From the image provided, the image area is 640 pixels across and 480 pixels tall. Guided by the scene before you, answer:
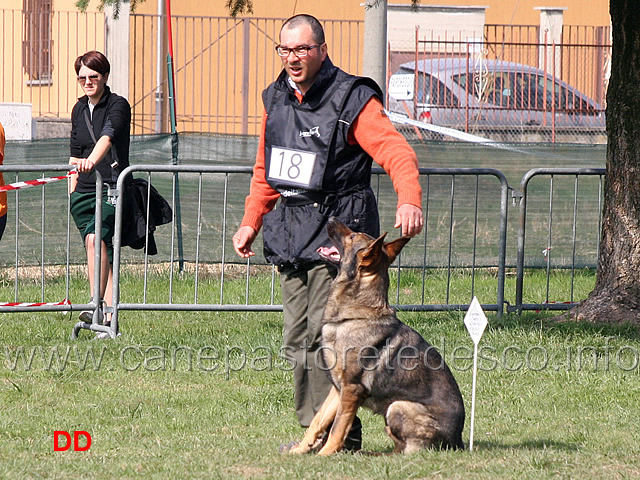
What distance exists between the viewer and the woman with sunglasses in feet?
25.7

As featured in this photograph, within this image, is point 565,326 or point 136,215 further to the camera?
point 136,215

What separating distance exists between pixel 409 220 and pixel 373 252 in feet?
0.71

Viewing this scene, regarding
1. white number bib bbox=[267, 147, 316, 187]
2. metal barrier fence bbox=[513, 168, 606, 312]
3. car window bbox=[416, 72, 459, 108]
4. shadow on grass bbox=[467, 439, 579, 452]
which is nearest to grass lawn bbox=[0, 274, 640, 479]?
shadow on grass bbox=[467, 439, 579, 452]

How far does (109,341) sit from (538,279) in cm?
540

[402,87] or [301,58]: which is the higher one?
[402,87]

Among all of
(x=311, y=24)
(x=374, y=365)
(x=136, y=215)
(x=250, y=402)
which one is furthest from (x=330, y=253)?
(x=136, y=215)

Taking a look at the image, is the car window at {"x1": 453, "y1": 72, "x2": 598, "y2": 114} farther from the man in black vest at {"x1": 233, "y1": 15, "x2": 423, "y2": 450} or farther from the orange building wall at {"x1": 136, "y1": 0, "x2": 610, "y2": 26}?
the man in black vest at {"x1": 233, "y1": 15, "x2": 423, "y2": 450}

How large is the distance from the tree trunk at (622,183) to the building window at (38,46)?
11753 millimetres

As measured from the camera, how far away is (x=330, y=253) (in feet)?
15.8

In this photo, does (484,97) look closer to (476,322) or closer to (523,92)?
(523,92)

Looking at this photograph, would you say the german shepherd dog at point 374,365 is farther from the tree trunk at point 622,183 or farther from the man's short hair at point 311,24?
the tree trunk at point 622,183

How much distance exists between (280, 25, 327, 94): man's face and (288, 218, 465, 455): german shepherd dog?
2.38 feet

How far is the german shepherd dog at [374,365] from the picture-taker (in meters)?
4.64

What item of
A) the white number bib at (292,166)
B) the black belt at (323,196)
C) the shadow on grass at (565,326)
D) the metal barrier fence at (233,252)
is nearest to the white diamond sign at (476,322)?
the black belt at (323,196)
